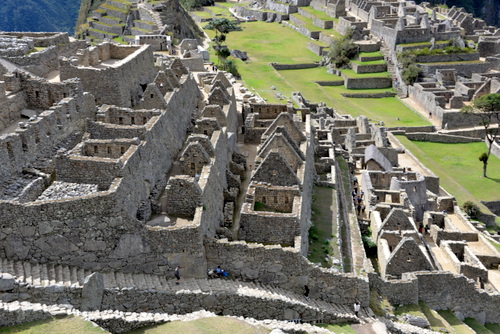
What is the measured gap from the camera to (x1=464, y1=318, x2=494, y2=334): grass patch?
105 ft

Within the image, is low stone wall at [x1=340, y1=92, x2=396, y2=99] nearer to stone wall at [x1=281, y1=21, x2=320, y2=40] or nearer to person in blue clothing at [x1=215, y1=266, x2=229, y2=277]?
stone wall at [x1=281, y1=21, x2=320, y2=40]

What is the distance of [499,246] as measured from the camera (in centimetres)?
4103

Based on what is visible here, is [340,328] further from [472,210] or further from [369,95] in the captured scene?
[369,95]

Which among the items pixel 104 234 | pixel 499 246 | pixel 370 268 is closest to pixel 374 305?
pixel 370 268

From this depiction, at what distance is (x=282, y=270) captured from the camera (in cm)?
2398

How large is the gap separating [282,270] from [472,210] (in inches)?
1109

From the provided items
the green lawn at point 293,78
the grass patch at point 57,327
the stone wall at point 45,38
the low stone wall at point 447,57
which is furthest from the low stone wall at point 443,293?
the low stone wall at point 447,57

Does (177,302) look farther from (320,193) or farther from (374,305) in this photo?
(320,193)

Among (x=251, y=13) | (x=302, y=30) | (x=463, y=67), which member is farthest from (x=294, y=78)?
(x=251, y=13)

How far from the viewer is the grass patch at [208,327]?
60.8ft

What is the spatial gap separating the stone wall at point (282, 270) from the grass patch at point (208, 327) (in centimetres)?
382

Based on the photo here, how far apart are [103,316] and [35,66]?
18.8 m

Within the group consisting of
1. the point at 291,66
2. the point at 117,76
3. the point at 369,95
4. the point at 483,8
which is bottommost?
the point at 369,95

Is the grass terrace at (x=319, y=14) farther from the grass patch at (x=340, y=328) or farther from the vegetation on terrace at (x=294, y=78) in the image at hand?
the grass patch at (x=340, y=328)
